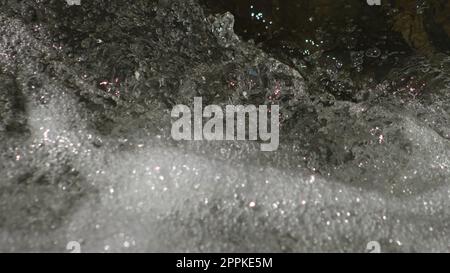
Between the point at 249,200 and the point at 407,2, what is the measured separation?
1.05m

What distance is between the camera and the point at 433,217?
4.04 feet

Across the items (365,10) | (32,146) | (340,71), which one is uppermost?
(365,10)

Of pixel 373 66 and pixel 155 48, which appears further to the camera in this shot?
pixel 373 66

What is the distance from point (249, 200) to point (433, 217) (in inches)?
18.4

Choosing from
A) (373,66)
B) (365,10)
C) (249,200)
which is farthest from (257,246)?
(365,10)

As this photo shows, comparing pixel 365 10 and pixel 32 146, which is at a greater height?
pixel 365 10

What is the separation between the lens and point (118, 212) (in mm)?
1125

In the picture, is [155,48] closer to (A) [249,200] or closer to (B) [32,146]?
(B) [32,146]

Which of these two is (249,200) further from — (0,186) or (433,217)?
(0,186)
